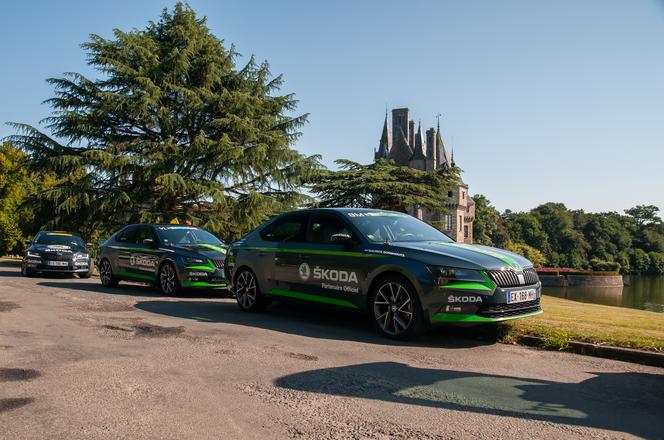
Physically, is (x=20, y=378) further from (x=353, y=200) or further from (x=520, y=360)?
(x=353, y=200)

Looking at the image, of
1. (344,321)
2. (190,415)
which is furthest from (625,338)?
(190,415)

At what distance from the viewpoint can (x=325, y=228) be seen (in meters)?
8.83

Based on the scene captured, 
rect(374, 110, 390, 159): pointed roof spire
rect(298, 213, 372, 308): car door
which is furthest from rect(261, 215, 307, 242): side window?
rect(374, 110, 390, 159): pointed roof spire

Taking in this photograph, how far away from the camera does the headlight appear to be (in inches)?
274

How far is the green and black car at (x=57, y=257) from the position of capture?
59.6ft

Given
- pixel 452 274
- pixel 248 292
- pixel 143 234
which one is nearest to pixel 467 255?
pixel 452 274

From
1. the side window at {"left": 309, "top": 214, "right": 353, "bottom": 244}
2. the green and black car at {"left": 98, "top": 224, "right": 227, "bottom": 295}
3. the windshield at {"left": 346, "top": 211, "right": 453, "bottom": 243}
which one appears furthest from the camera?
the green and black car at {"left": 98, "top": 224, "right": 227, "bottom": 295}

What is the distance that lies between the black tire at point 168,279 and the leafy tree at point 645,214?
173740 millimetres

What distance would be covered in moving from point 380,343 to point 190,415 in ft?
11.0

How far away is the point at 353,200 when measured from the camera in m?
38.7

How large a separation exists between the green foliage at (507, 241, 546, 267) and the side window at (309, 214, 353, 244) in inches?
4170

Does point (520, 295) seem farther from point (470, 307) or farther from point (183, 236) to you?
point (183, 236)

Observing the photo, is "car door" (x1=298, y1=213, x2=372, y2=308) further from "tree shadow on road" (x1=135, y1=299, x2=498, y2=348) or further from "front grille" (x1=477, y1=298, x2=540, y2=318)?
"front grille" (x1=477, y1=298, x2=540, y2=318)

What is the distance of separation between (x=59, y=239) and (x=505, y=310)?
54.5ft
